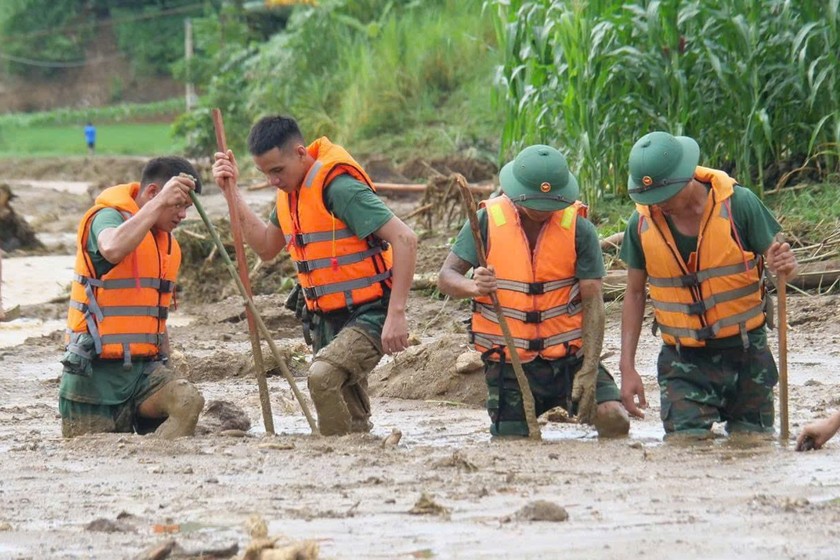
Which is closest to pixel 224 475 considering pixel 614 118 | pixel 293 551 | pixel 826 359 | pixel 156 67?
pixel 293 551

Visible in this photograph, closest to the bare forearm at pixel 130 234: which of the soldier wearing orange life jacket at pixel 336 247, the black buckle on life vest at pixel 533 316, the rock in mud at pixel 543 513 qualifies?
the soldier wearing orange life jacket at pixel 336 247

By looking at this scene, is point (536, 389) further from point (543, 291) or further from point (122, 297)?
point (122, 297)

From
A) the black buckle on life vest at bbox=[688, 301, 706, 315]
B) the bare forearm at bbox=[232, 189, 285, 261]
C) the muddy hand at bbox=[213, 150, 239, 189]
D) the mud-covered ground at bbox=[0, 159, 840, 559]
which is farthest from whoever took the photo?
the bare forearm at bbox=[232, 189, 285, 261]

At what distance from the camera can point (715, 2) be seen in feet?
36.8

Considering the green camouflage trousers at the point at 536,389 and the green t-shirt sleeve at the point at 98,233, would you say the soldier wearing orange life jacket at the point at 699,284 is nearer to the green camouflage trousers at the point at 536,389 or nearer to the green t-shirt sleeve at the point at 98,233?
the green camouflage trousers at the point at 536,389

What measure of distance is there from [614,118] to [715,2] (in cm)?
117

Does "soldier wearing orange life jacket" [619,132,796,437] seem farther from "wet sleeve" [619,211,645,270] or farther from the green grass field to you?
the green grass field

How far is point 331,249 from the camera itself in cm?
705

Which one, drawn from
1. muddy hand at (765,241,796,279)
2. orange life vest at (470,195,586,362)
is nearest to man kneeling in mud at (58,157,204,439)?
orange life vest at (470,195,586,362)

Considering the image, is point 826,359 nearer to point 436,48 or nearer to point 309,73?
point 436,48

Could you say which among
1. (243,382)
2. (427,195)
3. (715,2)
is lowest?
(243,382)

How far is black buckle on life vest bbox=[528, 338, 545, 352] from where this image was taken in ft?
22.3

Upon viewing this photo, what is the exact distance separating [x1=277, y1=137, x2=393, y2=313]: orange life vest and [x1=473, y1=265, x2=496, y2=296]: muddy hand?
708mm

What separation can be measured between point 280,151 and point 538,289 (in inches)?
55.6
